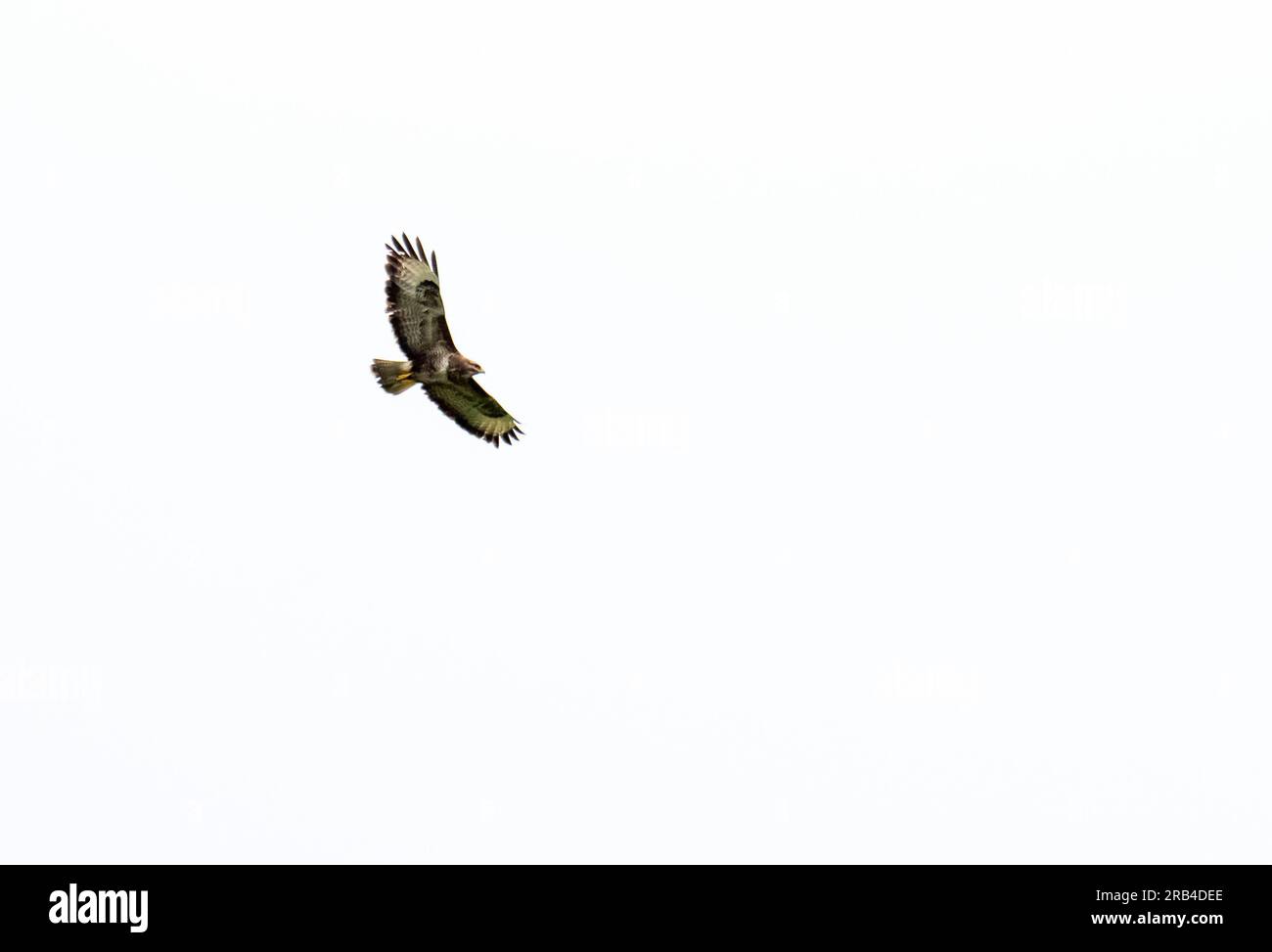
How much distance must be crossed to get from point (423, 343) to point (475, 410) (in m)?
2.07

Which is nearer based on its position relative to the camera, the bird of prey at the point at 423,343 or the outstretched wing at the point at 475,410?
the bird of prey at the point at 423,343

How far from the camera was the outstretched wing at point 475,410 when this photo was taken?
1161 inches

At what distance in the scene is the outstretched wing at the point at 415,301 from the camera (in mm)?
27703

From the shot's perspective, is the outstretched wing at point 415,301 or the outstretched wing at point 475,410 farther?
the outstretched wing at point 475,410

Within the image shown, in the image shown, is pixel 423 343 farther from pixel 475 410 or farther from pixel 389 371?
pixel 475 410

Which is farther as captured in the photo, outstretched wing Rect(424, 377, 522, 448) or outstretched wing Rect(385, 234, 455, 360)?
outstretched wing Rect(424, 377, 522, 448)

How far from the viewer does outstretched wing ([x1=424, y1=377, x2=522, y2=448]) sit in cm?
2950

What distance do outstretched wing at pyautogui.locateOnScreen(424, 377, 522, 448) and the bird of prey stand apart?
0.01 m

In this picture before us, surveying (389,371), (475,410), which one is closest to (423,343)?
(389,371)

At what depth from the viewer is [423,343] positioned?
92.7 feet

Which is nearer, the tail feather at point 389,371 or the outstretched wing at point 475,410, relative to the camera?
the tail feather at point 389,371
